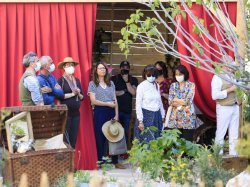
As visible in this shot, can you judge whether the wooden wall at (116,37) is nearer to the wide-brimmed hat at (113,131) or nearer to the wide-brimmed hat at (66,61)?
the wide-brimmed hat at (113,131)

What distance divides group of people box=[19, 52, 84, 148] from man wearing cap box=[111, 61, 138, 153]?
4.13 ft

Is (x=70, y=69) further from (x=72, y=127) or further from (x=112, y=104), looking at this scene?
(x=112, y=104)

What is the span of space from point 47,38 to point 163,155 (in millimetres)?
2995

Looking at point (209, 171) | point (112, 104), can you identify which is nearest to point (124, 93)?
point (112, 104)

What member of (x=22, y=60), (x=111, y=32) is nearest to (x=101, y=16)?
(x=111, y=32)

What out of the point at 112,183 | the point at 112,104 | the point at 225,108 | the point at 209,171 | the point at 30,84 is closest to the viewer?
the point at 209,171

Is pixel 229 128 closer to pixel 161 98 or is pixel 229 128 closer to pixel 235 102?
pixel 235 102

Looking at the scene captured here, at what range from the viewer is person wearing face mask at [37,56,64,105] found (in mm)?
9227

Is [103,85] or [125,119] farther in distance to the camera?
[125,119]

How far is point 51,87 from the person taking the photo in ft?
30.6

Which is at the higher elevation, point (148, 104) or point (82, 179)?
point (148, 104)

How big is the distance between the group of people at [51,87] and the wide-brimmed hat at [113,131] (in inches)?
21.7

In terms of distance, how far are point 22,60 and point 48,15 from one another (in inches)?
28.6

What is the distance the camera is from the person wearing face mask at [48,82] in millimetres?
9227
